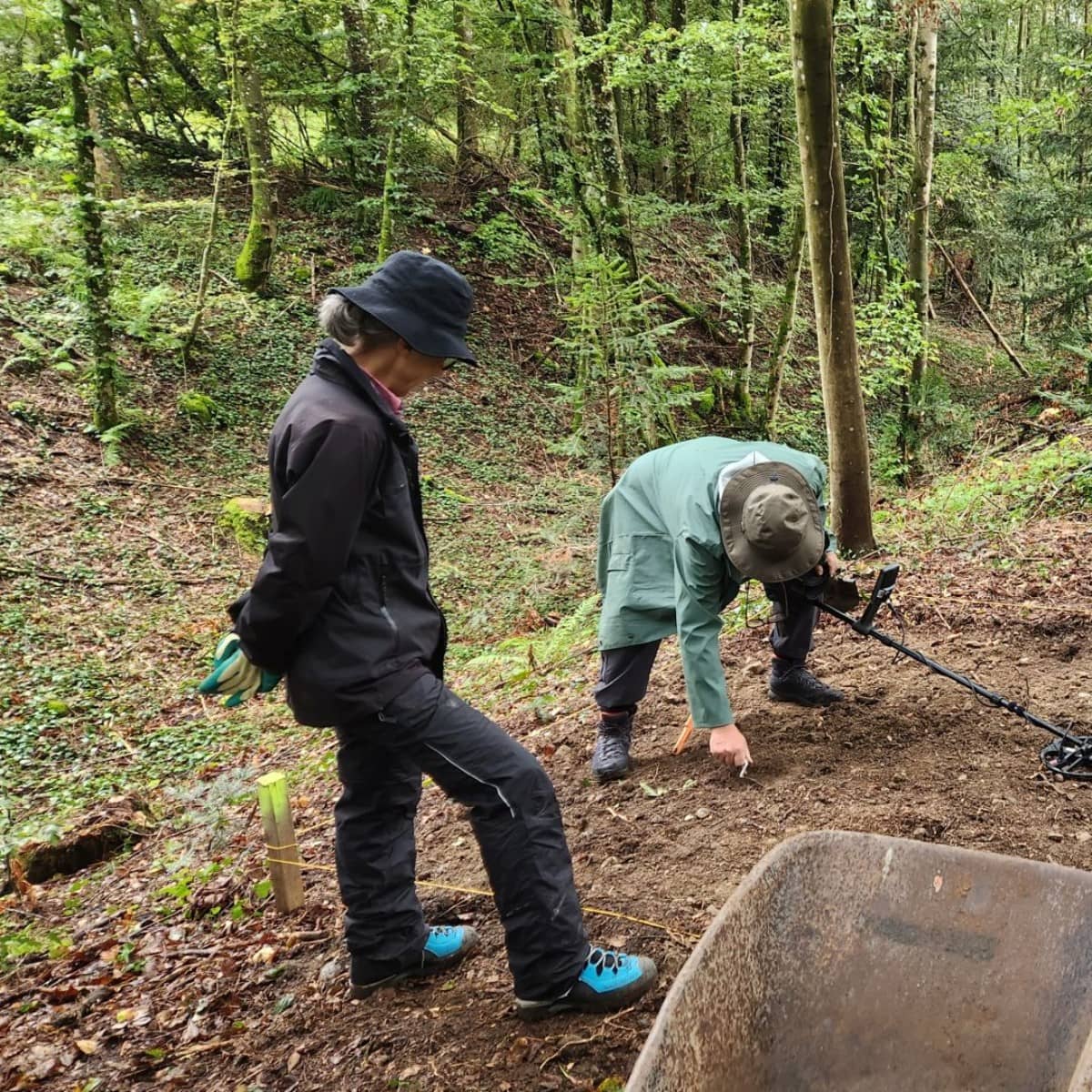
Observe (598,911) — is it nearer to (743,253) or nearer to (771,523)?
(771,523)

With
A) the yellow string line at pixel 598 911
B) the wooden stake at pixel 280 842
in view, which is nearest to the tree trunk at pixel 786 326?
the yellow string line at pixel 598 911

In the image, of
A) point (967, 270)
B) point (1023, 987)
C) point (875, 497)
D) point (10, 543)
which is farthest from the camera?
point (967, 270)

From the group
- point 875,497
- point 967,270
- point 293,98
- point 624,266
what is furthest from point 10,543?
point 967,270

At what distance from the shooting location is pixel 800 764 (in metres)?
3.76

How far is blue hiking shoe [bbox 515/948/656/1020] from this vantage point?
2477 mm

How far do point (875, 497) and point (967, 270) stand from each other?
49.6ft

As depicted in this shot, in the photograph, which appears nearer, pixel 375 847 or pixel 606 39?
pixel 375 847

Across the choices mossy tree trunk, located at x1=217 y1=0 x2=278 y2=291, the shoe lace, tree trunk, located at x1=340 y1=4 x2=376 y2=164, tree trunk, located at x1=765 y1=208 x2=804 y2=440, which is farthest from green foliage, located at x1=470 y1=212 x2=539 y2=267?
the shoe lace

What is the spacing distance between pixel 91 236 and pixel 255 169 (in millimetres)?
4450

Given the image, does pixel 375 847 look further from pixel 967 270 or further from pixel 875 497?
pixel 967 270

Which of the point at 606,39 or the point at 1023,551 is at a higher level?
the point at 606,39

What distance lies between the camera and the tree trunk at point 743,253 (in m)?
11.7

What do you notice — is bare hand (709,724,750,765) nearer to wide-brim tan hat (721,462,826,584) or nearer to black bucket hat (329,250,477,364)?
wide-brim tan hat (721,462,826,584)

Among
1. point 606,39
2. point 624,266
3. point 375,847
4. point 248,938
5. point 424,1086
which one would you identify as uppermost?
point 606,39
